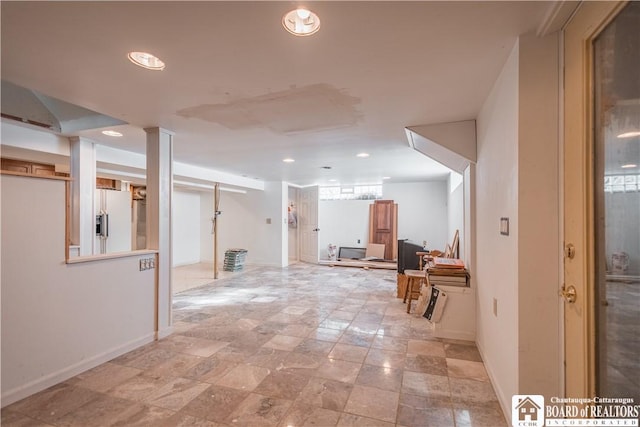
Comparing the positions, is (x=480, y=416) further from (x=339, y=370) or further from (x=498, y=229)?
(x=498, y=229)

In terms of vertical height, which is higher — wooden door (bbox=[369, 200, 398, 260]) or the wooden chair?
wooden door (bbox=[369, 200, 398, 260])

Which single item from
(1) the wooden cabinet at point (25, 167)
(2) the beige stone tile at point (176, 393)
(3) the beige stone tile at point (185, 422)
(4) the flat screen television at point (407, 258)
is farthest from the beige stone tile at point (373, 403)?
(1) the wooden cabinet at point (25, 167)

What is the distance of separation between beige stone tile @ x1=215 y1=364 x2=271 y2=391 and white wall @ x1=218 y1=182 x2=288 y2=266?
509cm

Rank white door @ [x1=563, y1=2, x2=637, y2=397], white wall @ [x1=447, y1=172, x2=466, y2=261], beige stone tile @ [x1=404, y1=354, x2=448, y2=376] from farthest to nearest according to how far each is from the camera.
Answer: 1. white wall @ [x1=447, y1=172, x2=466, y2=261]
2. beige stone tile @ [x1=404, y1=354, x2=448, y2=376]
3. white door @ [x1=563, y1=2, x2=637, y2=397]

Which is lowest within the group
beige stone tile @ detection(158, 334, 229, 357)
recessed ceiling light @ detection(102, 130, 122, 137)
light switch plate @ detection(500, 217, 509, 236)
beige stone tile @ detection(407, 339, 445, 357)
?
beige stone tile @ detection(158, 334, 229, 357)

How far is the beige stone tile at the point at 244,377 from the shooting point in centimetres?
209

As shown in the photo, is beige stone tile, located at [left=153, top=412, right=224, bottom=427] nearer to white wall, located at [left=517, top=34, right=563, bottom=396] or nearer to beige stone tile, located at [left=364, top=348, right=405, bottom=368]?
beige stone tile, located at [left=364, top=348, right=405, bottom=368]

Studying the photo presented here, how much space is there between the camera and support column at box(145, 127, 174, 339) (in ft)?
9.61

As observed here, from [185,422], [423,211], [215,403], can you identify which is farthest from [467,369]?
[423,211]

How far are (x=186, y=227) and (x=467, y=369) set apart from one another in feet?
24.5

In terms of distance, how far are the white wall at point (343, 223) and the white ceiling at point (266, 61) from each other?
595cm

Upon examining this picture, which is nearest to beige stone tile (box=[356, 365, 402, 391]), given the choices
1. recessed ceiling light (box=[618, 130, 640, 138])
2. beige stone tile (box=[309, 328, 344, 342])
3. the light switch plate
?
beige stone tile (box=[309, 328, 344, 342])

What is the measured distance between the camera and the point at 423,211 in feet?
24.8

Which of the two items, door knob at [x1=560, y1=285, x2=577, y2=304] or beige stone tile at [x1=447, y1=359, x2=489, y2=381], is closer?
door knob at [x1=560, y1=285, x2=577, y2=304]
